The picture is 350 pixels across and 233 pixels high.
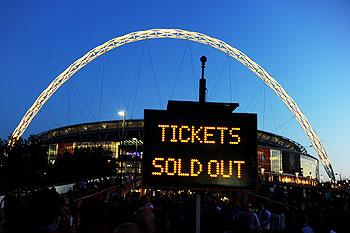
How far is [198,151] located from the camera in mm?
10828

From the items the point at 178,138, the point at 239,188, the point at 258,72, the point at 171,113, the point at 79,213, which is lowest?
the point at 79,213

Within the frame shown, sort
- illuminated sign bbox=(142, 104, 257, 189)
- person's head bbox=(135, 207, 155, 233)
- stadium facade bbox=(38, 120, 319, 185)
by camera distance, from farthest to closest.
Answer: stadium facade bbox=(38, 120, 319, 185), illuminated sign bbox=(142, 104, 257, 189), person's head bbox=(135, 207, 155, 233)

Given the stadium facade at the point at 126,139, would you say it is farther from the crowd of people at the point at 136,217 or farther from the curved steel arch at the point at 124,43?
the crowd of people at the point at 136,217

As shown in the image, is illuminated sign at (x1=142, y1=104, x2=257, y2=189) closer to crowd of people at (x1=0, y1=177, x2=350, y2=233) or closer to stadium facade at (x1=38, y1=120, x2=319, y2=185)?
crowd of people at (x1=0, y1=177, x2=350, y2=233)

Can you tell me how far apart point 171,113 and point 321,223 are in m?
5.85

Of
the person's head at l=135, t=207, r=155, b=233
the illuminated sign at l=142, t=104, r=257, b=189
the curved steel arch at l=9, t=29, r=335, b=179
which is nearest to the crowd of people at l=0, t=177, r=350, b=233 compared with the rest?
the person's head at l=135, t=207, r=155, b=233

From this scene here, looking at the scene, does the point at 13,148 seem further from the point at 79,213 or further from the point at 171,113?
the point at 171,113

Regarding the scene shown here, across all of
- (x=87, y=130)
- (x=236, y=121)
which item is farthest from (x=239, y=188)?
(x=87, y=130)

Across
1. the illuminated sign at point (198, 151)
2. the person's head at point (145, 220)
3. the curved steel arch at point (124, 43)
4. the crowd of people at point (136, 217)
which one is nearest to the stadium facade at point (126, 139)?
the curved steel arch at point (124, 43)

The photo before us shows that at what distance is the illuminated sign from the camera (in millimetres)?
10648

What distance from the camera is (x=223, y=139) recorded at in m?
10.9

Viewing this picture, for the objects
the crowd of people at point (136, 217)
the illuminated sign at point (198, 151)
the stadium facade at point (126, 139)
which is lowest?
the crowd of people at point (136, 217)

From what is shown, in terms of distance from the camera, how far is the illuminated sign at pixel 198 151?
10648mm

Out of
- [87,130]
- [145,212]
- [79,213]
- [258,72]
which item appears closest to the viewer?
[145,212]
